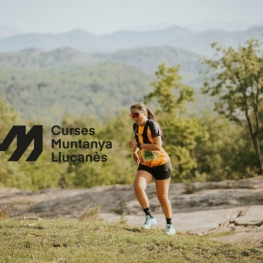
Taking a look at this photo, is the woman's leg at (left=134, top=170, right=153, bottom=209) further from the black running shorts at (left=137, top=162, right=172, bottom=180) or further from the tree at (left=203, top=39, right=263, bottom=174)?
the tree at (left=203, top=39, right=263, bottom=174)

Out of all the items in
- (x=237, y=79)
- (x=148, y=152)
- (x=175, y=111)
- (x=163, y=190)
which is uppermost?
(x=237, y=79)

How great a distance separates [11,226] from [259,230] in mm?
5734

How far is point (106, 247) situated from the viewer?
24.9ft

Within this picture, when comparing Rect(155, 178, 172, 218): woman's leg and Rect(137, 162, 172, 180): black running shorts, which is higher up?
Rect(137, 162, 172, 180): black running shorts

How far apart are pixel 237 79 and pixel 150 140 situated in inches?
1003

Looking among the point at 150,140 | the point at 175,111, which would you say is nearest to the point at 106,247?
the point at 150,140

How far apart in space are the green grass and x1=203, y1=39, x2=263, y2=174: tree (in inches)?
957

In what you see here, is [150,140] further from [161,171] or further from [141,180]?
[141,180]

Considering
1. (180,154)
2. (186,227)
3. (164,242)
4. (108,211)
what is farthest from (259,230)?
(180,154)

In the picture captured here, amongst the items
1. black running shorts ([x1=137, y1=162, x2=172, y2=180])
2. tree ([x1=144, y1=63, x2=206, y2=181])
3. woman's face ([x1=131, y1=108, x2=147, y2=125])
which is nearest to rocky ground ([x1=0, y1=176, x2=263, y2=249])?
black running shorts ([x1=137, y1=162, x2=172, y2=180])

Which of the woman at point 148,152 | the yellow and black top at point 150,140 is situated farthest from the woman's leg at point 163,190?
the yellow and black top at point 150,140

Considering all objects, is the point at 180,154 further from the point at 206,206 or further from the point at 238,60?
the point at 206,206

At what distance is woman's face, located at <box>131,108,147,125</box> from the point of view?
8195 millimetres

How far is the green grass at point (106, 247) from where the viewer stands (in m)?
7.16
